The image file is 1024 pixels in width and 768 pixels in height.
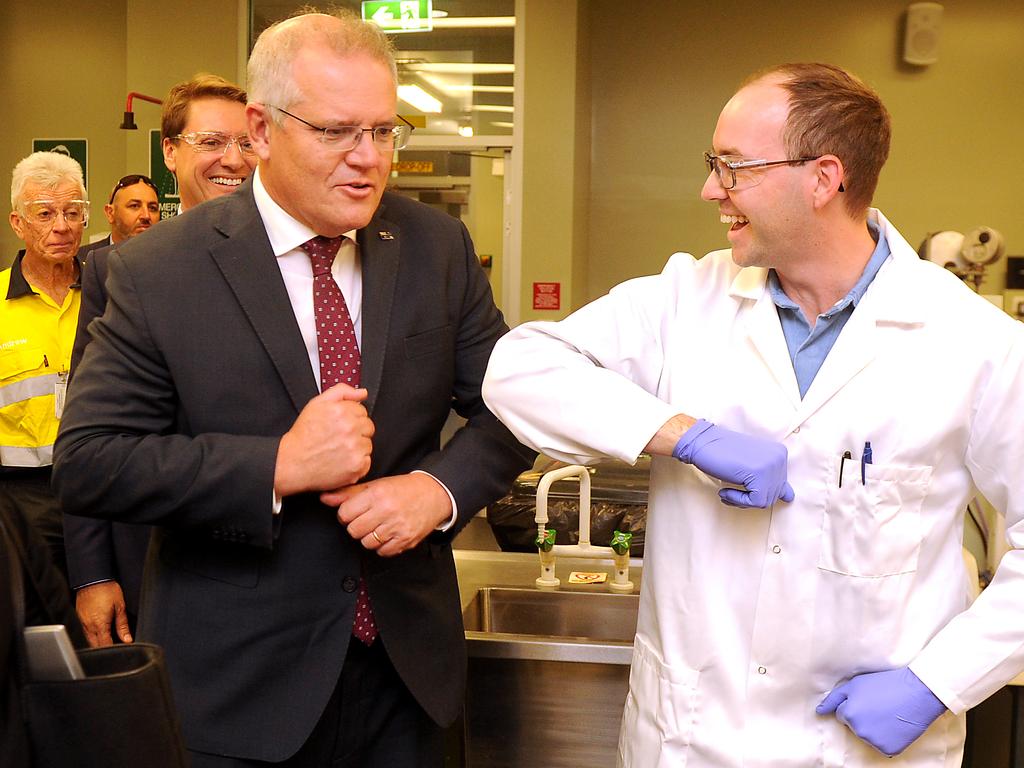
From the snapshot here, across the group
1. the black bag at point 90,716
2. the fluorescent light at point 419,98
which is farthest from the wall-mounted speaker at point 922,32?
the black bag at point 90,716

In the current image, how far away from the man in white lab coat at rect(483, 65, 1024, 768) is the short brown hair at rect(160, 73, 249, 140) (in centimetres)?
103

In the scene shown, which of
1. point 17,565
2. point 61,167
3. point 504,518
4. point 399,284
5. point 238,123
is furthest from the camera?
point 61,167

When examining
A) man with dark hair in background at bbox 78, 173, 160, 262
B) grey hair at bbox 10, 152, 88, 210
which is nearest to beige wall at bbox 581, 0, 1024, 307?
man with dark hair in background at bbox 78, 173, 160, 262

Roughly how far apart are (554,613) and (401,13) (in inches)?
185

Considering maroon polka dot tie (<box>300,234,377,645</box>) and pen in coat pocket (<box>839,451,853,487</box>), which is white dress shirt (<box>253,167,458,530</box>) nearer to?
maroon polka dot tie (<box>300,234,377,645</box>)

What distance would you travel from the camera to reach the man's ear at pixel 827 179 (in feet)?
4.99

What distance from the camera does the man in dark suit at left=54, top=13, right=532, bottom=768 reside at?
144 cm

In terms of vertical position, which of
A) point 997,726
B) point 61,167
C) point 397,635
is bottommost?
point 997,726

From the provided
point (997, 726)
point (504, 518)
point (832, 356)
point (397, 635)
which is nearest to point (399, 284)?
point (397, 635)

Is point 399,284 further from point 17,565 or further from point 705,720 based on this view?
point 17,565

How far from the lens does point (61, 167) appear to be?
3273 millimetres

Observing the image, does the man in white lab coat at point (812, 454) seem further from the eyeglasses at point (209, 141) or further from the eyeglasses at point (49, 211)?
the eyeglasses at point (49, 211)

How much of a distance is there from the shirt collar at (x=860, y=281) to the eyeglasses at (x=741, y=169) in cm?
17

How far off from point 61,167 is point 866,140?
2535mm
